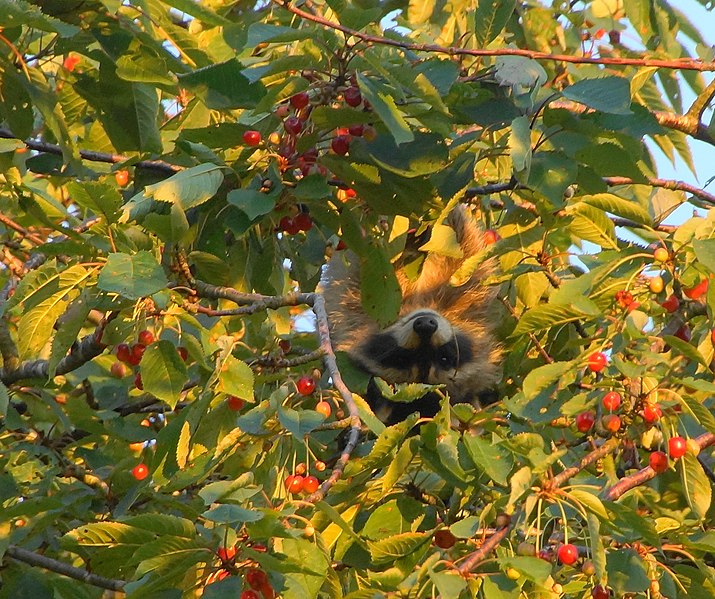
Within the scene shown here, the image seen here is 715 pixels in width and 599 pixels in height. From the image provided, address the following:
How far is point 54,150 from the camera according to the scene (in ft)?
12.2

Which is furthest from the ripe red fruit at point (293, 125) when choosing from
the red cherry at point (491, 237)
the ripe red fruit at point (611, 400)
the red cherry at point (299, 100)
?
the red cherry at point (491, 237)

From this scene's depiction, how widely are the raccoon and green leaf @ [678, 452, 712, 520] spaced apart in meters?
2.11

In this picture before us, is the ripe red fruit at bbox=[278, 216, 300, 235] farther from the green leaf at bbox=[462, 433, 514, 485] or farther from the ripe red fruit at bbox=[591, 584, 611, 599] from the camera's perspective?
the ripe red fruit at bbox=[591, 584, 611, 599]

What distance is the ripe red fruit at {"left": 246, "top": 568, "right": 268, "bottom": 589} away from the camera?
2.23m

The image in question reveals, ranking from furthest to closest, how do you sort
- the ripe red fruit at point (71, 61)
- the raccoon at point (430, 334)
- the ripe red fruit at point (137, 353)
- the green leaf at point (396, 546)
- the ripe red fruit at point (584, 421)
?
the raccoon at point (430, 334), the ripe red fruit at point (71, 61), the ripe red fruit at point (584, 421), the ripe red fruit at point (137, 353), the green leaf at point (396, 546)

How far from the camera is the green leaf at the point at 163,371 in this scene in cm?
273

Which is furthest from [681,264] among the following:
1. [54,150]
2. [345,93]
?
[54,150]

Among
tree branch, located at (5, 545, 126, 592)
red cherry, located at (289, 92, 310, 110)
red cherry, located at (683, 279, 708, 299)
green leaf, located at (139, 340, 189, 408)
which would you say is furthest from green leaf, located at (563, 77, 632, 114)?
tree branch, located at (5, 545, 126, 592)

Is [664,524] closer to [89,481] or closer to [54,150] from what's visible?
[89,481]

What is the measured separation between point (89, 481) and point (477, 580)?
182cm

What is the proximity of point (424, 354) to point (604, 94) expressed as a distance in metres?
2.55

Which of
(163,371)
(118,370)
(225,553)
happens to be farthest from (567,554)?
(118,370)

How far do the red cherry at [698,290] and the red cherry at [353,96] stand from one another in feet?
3.38

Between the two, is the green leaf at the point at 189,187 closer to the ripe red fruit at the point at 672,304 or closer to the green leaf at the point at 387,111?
the green leaf at the point at 387,111
